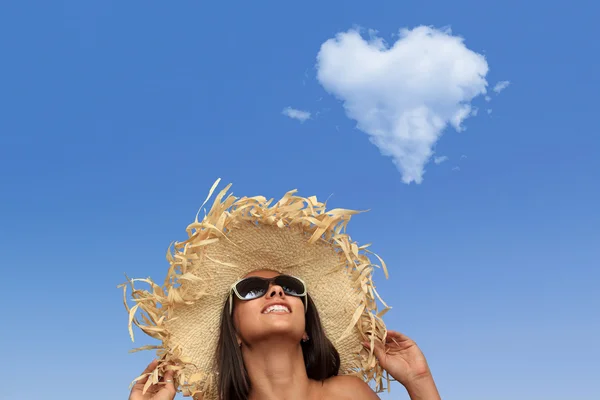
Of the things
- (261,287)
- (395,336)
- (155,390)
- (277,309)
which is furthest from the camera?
(395,336)

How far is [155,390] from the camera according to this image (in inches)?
206

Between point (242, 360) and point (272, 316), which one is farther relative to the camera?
point (242, 360)

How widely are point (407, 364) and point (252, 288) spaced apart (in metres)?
1.41

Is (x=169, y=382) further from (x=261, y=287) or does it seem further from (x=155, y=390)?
(x=261, y=287)

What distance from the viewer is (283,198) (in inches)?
217

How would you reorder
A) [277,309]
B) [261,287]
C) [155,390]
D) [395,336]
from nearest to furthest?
[155,390] → [277,309] → [261,287] → [395,336]

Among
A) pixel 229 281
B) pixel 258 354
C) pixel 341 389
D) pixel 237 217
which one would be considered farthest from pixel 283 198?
pixel 341 389

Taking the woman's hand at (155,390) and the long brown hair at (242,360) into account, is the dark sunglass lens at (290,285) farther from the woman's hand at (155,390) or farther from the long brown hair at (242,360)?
the woman's hand at (155,390)

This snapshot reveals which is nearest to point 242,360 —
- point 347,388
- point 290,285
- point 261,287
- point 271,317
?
point 271,317

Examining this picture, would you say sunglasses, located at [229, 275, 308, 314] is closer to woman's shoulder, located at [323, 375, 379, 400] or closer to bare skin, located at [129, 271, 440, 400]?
bare skin, located at [129, 271, 440, 400]

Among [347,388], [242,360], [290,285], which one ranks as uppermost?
[290,285]

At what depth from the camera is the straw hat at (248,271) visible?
213 inches

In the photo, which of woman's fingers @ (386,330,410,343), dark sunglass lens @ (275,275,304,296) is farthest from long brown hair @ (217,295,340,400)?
woman's fingers @ (386,330,410,343)

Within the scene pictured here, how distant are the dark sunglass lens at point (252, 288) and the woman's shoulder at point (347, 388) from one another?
3.13 feet
